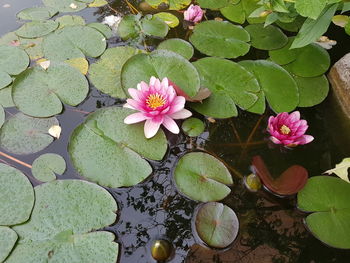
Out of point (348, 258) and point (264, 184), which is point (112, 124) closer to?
point (264, 184)

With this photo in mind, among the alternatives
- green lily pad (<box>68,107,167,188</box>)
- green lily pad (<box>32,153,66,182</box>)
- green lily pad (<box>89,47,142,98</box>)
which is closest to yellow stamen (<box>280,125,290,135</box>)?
green lily pad (<box>68,107,167,188</box>)

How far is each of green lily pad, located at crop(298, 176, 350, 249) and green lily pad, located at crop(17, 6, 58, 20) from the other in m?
2.37

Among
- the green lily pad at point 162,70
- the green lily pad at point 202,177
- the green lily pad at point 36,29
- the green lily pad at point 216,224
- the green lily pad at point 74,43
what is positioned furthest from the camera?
the green lily pad at point 36,29

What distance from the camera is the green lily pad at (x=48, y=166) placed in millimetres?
1788

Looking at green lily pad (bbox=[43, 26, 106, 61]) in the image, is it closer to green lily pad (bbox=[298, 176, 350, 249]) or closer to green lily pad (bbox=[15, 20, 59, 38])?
green lily pad (bbox=[15, 20, 59, 38])

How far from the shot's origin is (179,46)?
99.0 inches

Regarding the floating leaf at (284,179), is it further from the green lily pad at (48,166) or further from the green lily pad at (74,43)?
the green lily pad at (74,43)

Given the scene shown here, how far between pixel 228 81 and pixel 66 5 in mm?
1628

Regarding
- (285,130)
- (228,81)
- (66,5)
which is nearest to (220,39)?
(228,81)

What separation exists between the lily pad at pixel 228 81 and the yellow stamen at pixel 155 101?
288 millimetres

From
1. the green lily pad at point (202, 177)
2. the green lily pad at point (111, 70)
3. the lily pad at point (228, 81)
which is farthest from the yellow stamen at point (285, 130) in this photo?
the green lily pad at point (111, 70)

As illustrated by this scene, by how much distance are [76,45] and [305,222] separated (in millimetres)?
1960

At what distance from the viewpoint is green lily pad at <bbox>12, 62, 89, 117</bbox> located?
81.9 inches

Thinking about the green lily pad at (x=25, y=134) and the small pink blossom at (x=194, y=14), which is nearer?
the green lily pad at (x=25, y=134)
